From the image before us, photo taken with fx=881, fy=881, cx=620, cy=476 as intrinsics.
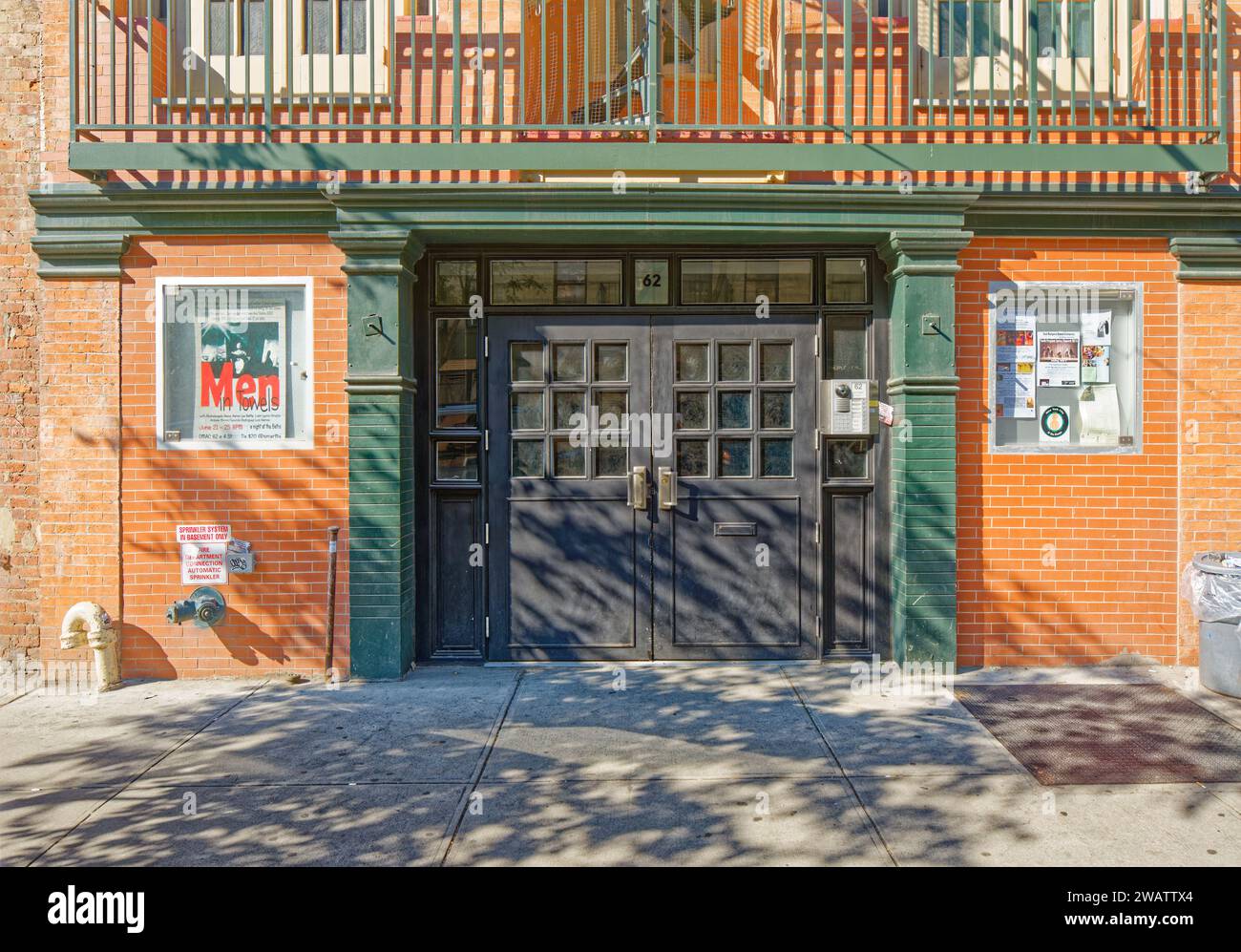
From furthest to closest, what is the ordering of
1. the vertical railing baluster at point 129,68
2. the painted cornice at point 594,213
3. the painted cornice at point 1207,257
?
the painted cornice at point 1207,257
the painted cornice at point 594,213
the vertical railing baluster at point 129,68

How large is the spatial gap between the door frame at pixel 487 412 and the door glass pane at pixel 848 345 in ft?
0.18

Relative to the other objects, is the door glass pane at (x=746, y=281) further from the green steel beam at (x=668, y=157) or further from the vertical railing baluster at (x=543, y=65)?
the vertical railing baluster at (x=543, y=65)

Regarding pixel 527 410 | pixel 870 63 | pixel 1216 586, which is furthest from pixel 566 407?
pixel 1216 586

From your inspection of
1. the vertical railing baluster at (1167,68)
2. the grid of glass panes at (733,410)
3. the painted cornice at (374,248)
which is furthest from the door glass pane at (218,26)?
the vertical railing baluster at (1167,68)

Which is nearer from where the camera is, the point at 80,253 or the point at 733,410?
the point at 80,253

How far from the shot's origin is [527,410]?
683 centimetres

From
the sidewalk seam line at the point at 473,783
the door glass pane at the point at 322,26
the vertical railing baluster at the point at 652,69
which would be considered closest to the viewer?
the sidewalk seam line at the point at 473,783

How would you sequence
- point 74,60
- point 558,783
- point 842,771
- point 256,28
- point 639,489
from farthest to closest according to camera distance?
1. point 256,28
2. point 639,489
3. point 74,60
4. point 842,771
5. point 558,783

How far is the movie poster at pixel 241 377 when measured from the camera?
654 centimetres

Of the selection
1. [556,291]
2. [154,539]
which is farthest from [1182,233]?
[154,539]

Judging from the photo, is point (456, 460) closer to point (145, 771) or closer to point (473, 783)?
point (473, 783)

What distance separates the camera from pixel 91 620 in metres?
6.25

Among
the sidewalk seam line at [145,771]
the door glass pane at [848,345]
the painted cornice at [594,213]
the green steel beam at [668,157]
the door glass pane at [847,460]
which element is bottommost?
the sidewalk seam line at [145,771]

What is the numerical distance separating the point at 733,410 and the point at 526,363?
1644mm
